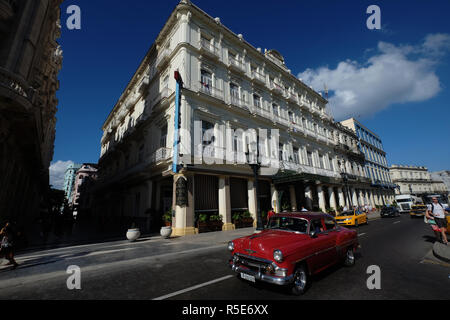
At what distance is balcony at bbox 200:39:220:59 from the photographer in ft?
51.4

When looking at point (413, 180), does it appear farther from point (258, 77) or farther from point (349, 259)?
point (349, 259)

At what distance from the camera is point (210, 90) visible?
15.7m

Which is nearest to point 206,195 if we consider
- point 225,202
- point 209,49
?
point 225,202

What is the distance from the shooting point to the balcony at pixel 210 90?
15.1m

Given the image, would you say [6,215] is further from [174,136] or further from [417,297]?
[417,297]

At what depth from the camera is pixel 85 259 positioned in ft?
22.4

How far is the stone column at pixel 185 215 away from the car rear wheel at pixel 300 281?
9.39m

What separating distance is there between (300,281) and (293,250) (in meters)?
0.67

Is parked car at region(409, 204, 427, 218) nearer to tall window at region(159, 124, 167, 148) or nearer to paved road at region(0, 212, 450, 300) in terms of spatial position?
paved road at region(0, 212, 450, 300)

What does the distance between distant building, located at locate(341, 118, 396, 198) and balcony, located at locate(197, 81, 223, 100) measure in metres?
35.0

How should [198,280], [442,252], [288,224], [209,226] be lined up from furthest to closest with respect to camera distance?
1. [209,226]
2. [442,252]
3. [288,224]
4. [198,280]

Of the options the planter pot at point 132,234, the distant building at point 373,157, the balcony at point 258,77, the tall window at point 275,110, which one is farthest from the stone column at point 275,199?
the distant building at point 373,157

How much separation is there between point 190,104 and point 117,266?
11199 mm

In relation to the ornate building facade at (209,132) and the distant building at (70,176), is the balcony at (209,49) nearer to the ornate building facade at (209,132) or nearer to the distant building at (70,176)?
the ornate building facade at (209,132)
